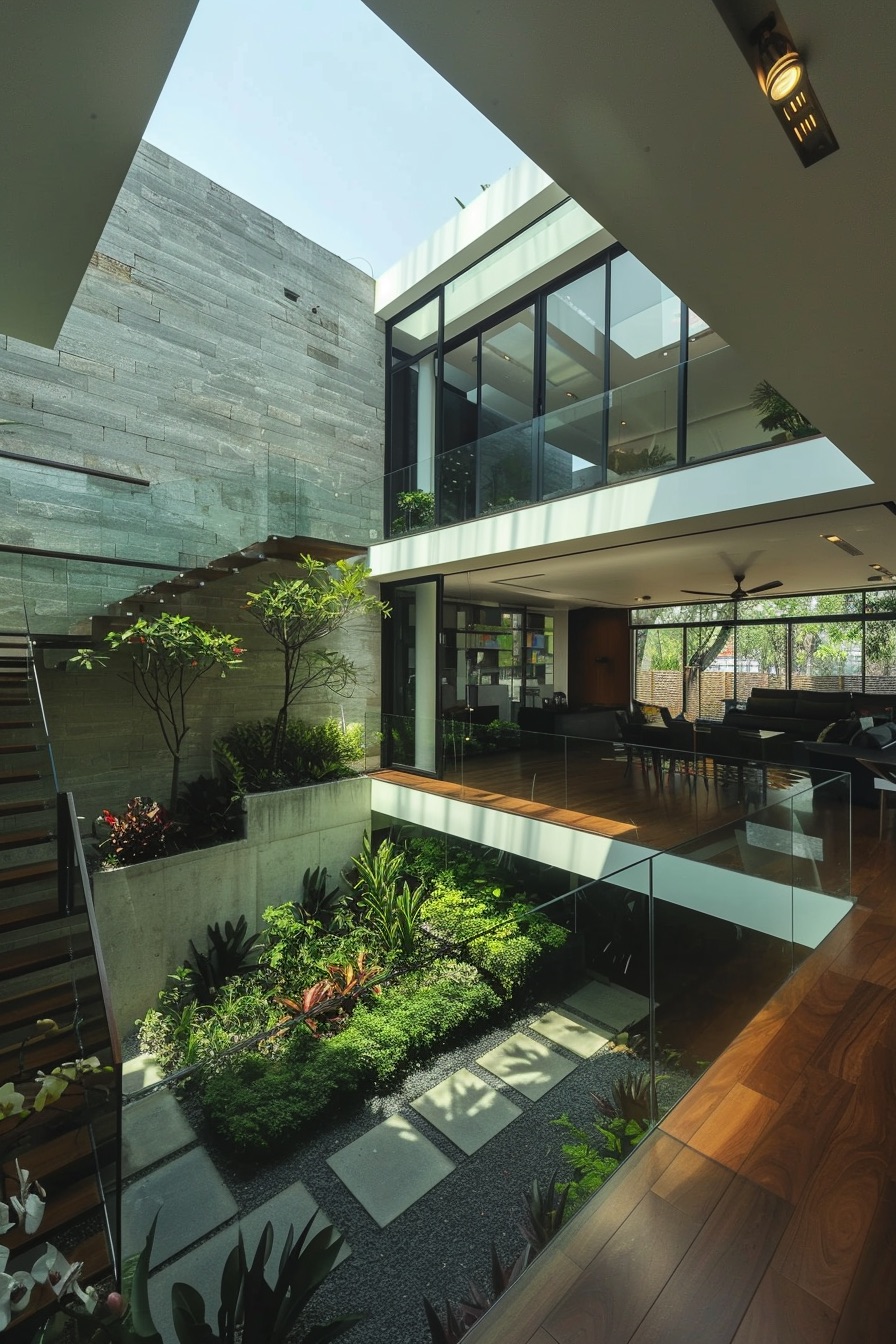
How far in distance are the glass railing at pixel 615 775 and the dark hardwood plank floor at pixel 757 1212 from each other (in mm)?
1647

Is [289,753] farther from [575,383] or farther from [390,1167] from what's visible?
[575,383]

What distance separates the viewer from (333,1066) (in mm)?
1410

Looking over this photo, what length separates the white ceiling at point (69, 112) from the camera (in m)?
1.37

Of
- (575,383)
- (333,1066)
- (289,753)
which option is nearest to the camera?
(333,1066)

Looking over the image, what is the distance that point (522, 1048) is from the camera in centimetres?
204

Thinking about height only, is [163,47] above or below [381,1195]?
above

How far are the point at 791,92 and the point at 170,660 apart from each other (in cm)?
644

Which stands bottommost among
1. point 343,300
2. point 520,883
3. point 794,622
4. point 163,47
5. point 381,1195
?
point 520,883

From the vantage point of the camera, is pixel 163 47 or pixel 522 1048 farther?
pixel 522 1048

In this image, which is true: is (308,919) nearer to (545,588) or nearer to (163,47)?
(545,588)

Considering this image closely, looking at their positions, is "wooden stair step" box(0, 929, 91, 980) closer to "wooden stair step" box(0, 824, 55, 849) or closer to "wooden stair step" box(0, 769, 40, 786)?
"wooden stair step" box(0, 824, 55, 849)

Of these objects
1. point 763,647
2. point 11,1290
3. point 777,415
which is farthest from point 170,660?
point 763,647

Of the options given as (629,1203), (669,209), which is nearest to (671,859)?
(629,1203)

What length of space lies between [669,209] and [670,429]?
397 cm
